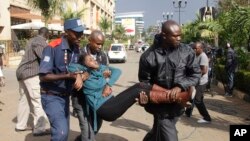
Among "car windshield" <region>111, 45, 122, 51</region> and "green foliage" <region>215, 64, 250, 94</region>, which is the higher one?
"car windshield" <region>111, 45, 122, 51</region>

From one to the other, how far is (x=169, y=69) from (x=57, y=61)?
135 centimetres

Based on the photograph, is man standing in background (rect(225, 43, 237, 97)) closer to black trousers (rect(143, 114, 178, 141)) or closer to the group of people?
the group of people

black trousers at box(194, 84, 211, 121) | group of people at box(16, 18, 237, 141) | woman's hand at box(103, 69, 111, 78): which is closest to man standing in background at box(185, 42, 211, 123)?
black trousers at box(194, 84, 211, 121)

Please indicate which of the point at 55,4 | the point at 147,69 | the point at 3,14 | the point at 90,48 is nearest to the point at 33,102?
the point at 90,48

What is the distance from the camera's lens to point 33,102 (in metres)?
7.33

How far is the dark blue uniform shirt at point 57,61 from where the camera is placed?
493 centimetres

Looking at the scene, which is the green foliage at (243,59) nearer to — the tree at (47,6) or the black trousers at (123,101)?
the black trousers at (123,101)

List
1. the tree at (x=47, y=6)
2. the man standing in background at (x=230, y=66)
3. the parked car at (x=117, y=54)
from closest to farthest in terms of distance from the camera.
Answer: the man standing in background at (x=230, y=66)
the tree at (x=47, y=6)
the parked car at (x=117, y=54)

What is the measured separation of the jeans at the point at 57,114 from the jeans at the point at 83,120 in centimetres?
13

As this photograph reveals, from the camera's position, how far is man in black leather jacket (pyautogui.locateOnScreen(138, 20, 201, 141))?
4.50 meters

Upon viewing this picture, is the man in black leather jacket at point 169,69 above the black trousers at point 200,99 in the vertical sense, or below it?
above

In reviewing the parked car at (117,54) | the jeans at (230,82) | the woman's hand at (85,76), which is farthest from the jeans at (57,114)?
the parked car at (117,54)

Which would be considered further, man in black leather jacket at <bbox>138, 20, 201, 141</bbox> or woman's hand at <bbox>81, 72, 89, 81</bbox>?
woman's hand at <bbox>81, 72, 89, 81</bbox>

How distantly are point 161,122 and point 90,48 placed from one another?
1.52 meters
